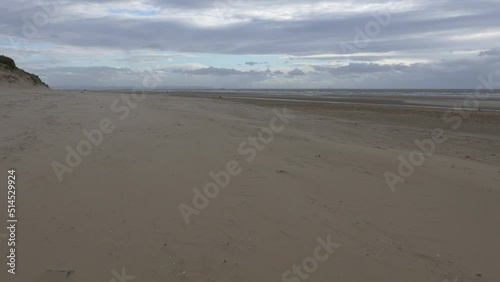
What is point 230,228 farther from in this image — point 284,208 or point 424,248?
point 424,248

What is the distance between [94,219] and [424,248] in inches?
154

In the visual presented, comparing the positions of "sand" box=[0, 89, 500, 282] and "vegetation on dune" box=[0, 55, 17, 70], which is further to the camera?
"vegetation on dune" box=[0, 55, 17, 70]

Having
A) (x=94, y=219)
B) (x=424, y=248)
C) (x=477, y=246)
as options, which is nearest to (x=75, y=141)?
(x=94, y=219)

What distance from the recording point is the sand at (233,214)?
12.8 ft

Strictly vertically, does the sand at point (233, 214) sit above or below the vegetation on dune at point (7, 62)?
below

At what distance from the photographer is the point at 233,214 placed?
4820mm

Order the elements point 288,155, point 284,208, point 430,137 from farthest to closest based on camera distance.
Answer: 1. point 430,137
2. point 288,155
3. point 284,208

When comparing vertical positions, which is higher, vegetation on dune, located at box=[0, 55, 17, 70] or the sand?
vegetation on dune, located at box=[0, 55, 17, 70]

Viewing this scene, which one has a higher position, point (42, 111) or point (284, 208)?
point (42, 111)

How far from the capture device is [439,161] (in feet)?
29.2

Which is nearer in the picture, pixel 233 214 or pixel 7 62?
pixel 233 214

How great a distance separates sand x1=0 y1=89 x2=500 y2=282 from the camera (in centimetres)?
389

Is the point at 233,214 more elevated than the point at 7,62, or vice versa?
the point at 7,62

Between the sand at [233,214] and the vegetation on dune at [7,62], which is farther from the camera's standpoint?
the vegetation on dune at [7,62]
